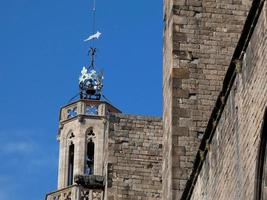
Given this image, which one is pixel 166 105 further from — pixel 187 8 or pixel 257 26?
pixel 257 26

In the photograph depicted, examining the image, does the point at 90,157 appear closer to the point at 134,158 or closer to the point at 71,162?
the point at 71,162

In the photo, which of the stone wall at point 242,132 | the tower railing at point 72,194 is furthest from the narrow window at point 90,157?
the stone wall at point 242,132

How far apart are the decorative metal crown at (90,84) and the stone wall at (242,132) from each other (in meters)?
33.1

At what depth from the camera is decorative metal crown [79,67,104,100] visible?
46.7 metres

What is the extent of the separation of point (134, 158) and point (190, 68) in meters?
6.37

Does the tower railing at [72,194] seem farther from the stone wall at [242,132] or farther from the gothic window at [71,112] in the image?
the stone wall at [242,132]

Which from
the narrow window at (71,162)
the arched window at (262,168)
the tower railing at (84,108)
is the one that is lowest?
the arched window at (262,168)

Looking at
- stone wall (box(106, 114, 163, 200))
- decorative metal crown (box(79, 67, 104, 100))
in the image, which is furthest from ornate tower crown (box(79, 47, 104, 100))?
stone wall (box(106, 114, 163, 200))

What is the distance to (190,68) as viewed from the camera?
17.9m

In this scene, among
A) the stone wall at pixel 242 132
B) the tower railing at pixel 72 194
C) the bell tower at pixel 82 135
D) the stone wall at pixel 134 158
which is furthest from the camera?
the bell tower at pixel 82 135

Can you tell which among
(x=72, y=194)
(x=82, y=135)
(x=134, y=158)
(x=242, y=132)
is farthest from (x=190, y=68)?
(x=82, y=135)

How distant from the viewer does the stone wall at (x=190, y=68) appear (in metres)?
17.3

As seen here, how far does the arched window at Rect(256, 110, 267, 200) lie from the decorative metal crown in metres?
34.7

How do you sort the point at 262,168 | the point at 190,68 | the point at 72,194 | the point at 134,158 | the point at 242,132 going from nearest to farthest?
the point at 262,168, the point at 242,132, the point at 190,68, the point at 134,158, the point at 72,194
